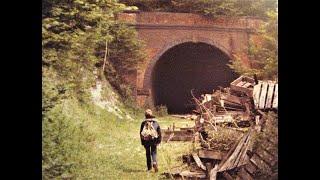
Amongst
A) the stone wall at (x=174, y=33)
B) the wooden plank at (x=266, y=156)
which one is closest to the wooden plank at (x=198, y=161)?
the wooden plank at (x=266, y=156)

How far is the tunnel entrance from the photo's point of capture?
479cm

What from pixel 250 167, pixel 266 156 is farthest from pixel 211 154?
pixel 266 156

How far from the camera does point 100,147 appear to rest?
468cm

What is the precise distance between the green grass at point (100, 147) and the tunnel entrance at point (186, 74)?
9.1 inches

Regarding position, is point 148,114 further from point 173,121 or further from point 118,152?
point 118,152

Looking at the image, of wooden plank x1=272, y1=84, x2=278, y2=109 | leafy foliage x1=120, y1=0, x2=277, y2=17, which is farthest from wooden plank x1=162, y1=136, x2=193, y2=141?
leafy foliage x1=120, y1=0, x2=277, y2=17

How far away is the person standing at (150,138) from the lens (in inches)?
183

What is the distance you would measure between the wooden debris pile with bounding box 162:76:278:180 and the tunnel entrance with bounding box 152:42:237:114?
4.1 inches

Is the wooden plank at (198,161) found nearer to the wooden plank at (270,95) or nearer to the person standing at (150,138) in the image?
the person standing at (150,138)
